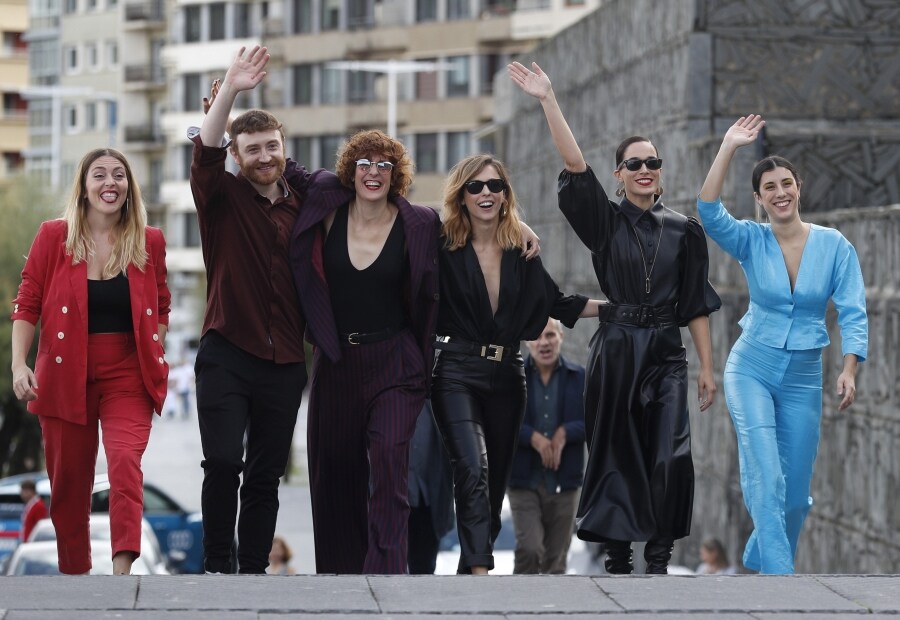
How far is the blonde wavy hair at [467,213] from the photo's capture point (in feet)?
32.2

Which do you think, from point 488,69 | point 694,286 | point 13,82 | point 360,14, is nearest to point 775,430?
point 694,286

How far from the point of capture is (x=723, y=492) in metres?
22.4

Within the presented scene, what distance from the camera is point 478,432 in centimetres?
965

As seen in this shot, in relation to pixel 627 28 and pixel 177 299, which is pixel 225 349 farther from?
pixel 177 299

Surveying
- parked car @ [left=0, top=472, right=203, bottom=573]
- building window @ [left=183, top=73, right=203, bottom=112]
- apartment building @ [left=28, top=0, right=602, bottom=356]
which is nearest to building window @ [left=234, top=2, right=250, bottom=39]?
apartment building @ [left=28, top=0, right=602, bottom=356]

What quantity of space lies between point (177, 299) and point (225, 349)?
88.7 meters

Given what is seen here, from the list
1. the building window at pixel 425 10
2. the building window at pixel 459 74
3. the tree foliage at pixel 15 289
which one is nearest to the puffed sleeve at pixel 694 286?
the tree foliage at pixel 15 289

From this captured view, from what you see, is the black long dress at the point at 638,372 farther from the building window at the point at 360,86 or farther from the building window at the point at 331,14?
the building window at the point at 331,14

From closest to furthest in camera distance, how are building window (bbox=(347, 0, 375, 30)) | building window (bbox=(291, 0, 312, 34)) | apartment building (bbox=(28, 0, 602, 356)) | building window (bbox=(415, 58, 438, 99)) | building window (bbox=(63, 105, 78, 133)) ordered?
1. apartment building (bbox=(28, 0, 602, 356))
2. building window (bbox=(415, 58, 438, 99))
3. building window (bbox=(347, 0, 375, 30))
4. building window (bbox=(291, 0, 312, 34))
5. building window (bbox=(63, 105, 78, 133))

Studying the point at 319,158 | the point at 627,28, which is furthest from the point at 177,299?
the point at 627,28

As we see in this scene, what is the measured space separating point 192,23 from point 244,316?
84.9m

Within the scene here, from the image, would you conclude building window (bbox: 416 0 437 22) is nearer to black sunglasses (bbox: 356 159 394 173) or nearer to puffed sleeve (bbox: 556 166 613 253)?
puffed sleeve (bbox: 556 166 613 253)

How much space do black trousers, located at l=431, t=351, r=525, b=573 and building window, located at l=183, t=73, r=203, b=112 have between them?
84117 millimetres

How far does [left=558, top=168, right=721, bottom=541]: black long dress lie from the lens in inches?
384
